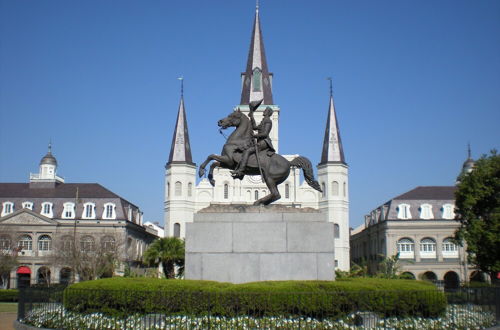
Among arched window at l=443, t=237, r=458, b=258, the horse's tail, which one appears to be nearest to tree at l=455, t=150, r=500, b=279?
the horse's tail

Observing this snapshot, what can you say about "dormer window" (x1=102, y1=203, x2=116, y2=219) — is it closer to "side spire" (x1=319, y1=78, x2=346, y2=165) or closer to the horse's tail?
"side spire" (x1=319, y1=78, x2=346, y2=165)

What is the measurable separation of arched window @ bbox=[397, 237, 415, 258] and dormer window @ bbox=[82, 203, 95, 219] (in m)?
38.2

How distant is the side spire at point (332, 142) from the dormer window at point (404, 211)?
9.78 m

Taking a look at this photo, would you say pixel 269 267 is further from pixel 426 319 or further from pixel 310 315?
pixel 426 319

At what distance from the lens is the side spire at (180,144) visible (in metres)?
77.8

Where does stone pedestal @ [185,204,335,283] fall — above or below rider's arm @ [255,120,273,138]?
below

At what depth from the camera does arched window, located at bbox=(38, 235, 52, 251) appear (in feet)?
219

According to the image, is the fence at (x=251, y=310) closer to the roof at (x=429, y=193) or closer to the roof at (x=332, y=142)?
the roof at (x=429, y=193)

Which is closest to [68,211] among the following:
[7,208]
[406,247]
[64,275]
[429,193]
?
[7,208]

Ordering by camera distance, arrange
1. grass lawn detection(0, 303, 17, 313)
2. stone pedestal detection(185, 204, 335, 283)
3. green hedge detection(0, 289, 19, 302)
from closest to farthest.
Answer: stone pedestal detection(185, 204, 335, 283) < grass lawn detection(0, 303, 17, 313) < green hedge detection(0, 289, 19, 302)

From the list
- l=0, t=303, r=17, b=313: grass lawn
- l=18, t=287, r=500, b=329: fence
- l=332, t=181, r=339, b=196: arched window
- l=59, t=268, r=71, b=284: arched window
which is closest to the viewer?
l=18, t=287, r=500, b=329: fence

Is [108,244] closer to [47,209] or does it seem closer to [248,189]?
[47,209]

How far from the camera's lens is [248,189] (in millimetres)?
75500

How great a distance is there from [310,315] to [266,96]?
73646 mm
